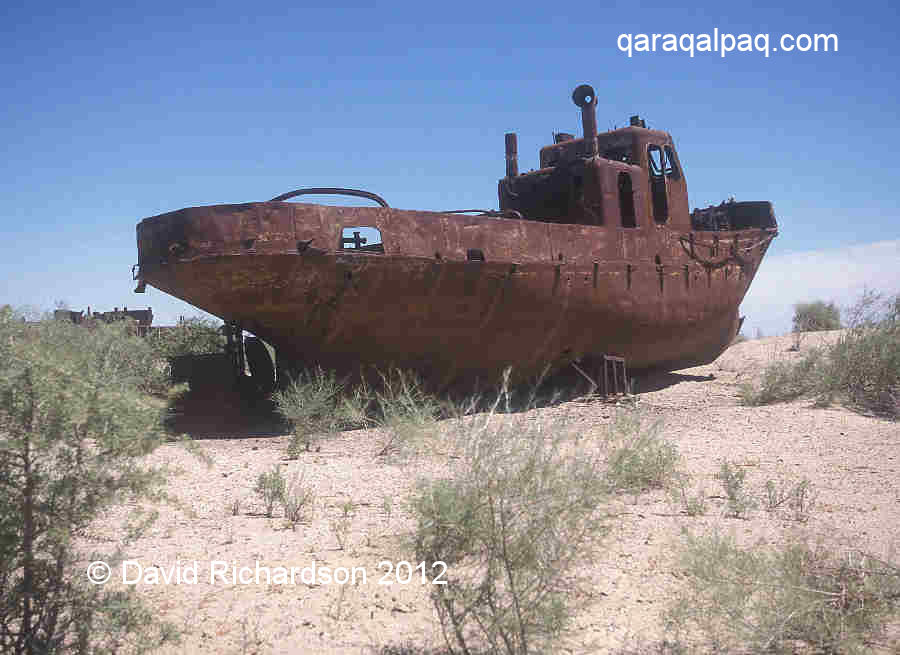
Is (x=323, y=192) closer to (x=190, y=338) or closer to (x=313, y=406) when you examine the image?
(x=313, y=406)

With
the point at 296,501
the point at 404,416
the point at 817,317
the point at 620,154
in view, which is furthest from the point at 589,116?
the point at 817,317

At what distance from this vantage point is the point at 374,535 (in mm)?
4102

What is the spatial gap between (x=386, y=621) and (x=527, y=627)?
0.77 metres

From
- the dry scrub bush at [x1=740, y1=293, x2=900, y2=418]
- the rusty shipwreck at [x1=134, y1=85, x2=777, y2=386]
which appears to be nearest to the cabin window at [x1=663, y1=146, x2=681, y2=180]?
the rusty shipwreck at [x1=134, y1=85, x2=777, y2=386]

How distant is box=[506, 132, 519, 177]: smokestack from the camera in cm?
1189

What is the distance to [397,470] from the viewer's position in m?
5.77

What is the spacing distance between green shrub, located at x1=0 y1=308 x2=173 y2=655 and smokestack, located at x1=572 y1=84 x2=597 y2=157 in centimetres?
868

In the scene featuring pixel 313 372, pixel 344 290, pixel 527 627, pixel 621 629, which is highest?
pixel 344 290

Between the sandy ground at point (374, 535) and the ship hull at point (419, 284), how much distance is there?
1487 mm

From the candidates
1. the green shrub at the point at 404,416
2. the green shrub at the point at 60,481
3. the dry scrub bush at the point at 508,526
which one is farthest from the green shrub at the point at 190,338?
the dry scrub bush at the point at 508,526

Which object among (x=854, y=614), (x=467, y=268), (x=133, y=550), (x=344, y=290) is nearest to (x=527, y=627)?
(x=854, y=614)

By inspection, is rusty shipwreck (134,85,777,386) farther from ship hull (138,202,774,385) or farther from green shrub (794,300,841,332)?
green shrub (794,300,841,332)

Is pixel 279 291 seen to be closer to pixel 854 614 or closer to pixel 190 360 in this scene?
pixel 190 360

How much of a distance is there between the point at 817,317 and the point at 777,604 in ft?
73.0
